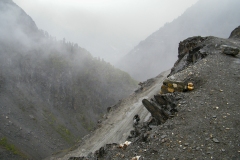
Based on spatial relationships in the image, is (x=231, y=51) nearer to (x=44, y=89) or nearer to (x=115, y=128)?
(x=115, y=128)

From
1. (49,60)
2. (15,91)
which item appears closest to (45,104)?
(15,91)

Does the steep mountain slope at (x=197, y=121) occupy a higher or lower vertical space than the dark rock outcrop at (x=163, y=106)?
lower

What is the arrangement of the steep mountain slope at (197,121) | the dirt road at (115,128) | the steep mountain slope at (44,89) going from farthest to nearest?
the steep mountain slope at (44,89) < the dirt road at (115,128) < the steep mountain slope at (197,121)

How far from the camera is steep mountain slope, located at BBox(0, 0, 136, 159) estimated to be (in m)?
68.6

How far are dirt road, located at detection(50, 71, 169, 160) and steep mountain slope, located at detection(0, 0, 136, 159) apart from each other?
32.0m

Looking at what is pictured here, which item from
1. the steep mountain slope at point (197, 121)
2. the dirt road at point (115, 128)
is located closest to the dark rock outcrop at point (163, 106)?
the steep mountain slope at point (197, 121)

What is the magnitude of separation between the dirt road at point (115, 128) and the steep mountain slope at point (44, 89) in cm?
3196

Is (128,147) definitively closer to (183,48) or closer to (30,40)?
(183,48)

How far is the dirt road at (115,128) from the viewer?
32969mm

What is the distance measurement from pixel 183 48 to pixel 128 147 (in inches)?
1278

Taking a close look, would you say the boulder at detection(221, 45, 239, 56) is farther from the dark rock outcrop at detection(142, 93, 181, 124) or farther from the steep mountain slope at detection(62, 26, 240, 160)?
the dark rock outcrop at detection(142, 93, 181, 124)

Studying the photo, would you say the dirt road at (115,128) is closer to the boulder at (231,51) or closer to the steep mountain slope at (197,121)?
the steep mountain slope at (197,121)

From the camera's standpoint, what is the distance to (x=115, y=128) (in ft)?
119

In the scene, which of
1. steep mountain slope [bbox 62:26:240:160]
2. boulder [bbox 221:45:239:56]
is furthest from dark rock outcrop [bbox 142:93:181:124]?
boulder [bbox 221:45:239:56]
